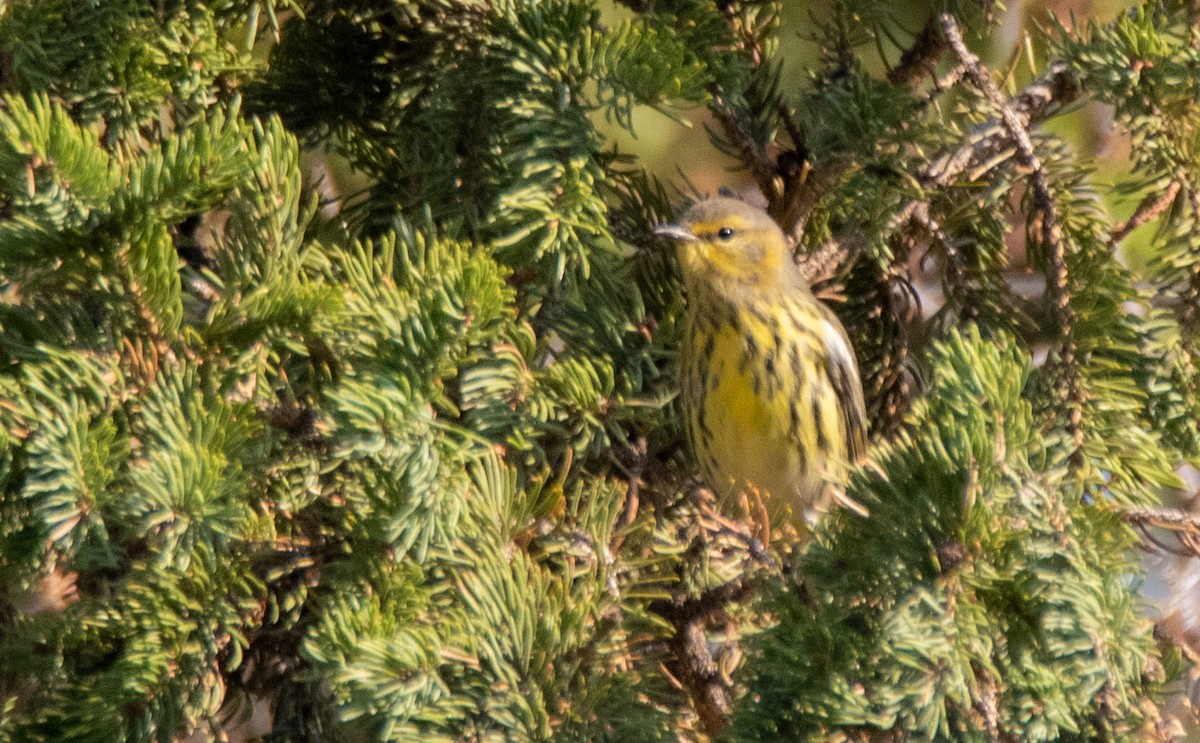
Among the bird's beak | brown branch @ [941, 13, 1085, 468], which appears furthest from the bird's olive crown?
brown branch @ [941, 13, 1085, 468]

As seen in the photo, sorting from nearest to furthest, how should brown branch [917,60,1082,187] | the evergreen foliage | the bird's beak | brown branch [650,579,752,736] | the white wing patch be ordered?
the evergreen foliage
brown branch [650,579,752,736]
brown branch [917,60,1082,187]
the bird's beak
the white wing patch

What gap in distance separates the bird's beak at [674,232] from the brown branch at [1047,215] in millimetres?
476

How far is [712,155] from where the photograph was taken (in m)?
3.11

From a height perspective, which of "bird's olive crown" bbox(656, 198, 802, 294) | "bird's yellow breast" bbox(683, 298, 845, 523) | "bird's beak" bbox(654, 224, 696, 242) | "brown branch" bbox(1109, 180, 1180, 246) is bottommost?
"bird's yellow breast" bbox(683, 298, 845, 523)

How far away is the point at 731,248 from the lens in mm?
2238

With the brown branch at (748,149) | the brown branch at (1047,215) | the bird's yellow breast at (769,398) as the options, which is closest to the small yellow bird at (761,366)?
the bird's yellow breast at (769,398)

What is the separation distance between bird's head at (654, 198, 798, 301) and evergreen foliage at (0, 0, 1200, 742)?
0.24 feet

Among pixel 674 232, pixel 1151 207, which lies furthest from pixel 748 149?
pixel 1151 207

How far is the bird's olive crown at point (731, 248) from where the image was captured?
203 cm

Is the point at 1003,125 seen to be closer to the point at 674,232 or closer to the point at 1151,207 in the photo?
the point at 1151,207

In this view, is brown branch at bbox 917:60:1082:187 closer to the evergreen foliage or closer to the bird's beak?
the evergreen foliage

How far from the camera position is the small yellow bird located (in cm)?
210

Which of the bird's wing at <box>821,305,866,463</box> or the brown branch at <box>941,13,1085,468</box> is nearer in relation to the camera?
the brown branch at <box>941,13,1085,468</box>

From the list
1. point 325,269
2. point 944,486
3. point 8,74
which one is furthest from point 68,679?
point 944,486
